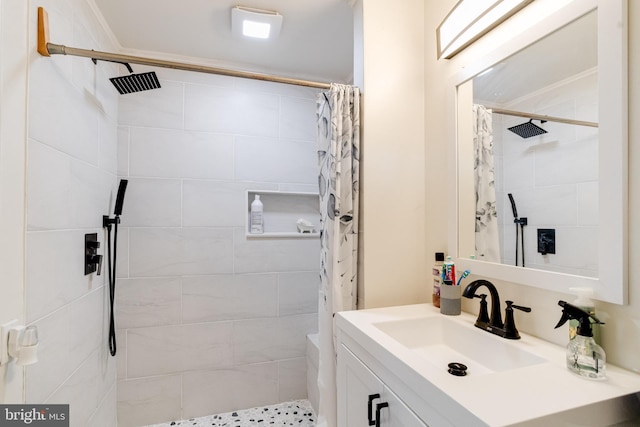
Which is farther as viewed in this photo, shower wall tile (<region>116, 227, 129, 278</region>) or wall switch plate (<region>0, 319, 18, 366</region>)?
shower wall tile (<region>116, 227, 129, 278</region>)

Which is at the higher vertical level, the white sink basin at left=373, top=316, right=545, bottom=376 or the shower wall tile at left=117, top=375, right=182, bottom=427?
the white sink basin at left=373, top=316, right=545, bottom=376

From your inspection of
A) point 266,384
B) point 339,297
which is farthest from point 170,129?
point 266,384

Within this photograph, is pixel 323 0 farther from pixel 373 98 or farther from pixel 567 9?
pixel 567 9

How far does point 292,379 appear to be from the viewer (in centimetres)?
216

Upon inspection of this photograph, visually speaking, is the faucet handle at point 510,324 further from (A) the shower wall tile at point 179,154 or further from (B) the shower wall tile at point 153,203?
(B) the shower wall tile at point 153,203

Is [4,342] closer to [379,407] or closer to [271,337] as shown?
[379,407]

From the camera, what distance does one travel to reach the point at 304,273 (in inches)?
Result: 87.9

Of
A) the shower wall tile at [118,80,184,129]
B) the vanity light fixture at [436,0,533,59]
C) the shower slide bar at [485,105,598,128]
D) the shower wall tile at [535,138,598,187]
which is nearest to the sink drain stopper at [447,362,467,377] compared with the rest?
the shower wall tile at [535,138,598,187]

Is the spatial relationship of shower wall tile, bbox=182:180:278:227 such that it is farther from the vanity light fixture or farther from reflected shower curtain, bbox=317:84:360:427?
the vanity light fixture

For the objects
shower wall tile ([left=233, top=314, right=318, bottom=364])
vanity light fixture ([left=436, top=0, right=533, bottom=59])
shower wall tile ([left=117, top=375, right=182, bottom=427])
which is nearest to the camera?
vanity light fixture ([left=436, top=0, right=533, bottom=59])

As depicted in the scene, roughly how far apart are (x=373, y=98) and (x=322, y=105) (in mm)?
273

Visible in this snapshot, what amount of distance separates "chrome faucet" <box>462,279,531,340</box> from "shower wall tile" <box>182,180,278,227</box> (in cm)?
155

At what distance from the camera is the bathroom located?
3.18 ft

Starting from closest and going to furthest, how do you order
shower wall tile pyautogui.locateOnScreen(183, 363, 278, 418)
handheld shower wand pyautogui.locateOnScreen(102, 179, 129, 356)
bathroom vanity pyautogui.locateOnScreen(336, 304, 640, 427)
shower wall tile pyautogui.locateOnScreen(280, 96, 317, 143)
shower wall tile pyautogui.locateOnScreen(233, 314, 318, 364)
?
1. bathroom vanity pyautogui.locateOnScreen(336, 304, 640, 427)
2. handheld shower wand pyautogui.locateOnScreen(102, 179, 129, 356)
3. shower wall tile pyautogui.locateOnScreen(183, 363, 278, 418)
4. shower wall tile pyautogui.locateOnScreen(233, 314, 318, 364)
5. shower wall tile pyautogui.locateOnScreen(280, 96, 317, 143)
